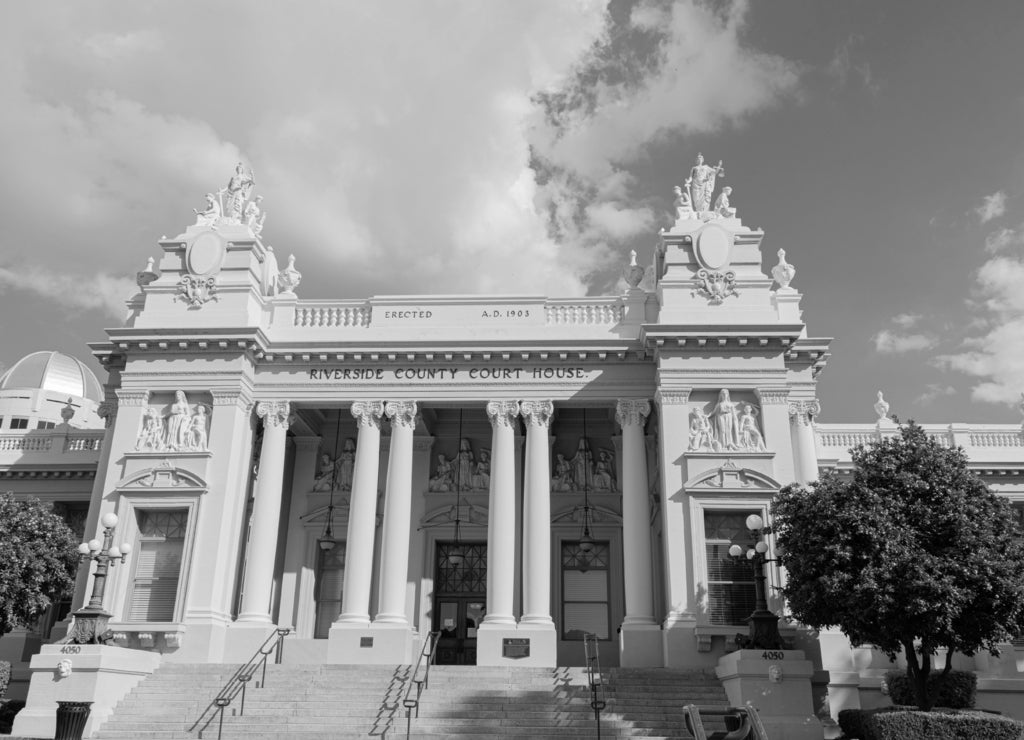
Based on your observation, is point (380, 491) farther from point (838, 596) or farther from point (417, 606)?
point (838, 596)

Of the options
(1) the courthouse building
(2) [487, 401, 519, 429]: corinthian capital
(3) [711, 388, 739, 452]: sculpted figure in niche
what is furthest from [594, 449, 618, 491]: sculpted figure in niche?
(3) [711, 388, 739, 452]: sculpted figure in niche

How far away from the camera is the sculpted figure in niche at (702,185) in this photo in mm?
26234

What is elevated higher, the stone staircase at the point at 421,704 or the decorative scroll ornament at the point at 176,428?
the decorative scroll ornament at the point at 176,428

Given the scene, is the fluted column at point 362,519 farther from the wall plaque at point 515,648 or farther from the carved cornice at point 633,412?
the carved cornice at point 633,412

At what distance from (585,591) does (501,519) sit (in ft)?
16.1

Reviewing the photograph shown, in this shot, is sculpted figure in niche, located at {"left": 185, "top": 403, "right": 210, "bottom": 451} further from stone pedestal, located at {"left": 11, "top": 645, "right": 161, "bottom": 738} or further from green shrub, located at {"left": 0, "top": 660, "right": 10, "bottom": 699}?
green shrub, located at {"left": 0, "top": 660, "right": 10, "bottom": 699}

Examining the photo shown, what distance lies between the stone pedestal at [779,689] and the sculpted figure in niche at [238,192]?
18815 mm

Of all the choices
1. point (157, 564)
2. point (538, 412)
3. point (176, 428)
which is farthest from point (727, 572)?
point (176, 428)

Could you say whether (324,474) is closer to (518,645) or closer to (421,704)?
(518,645)

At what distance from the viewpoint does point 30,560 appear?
21734 mm

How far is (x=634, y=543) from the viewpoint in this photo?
901 inches

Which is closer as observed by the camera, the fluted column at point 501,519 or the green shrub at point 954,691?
the green shrub at point 954,691

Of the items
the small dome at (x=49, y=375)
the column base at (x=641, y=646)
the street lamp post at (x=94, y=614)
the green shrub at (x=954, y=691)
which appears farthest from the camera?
the small dome at (x=49, y=375)

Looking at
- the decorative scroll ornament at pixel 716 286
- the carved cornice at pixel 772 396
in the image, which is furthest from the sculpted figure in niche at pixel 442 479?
the carved cornice at pixel 772 396
